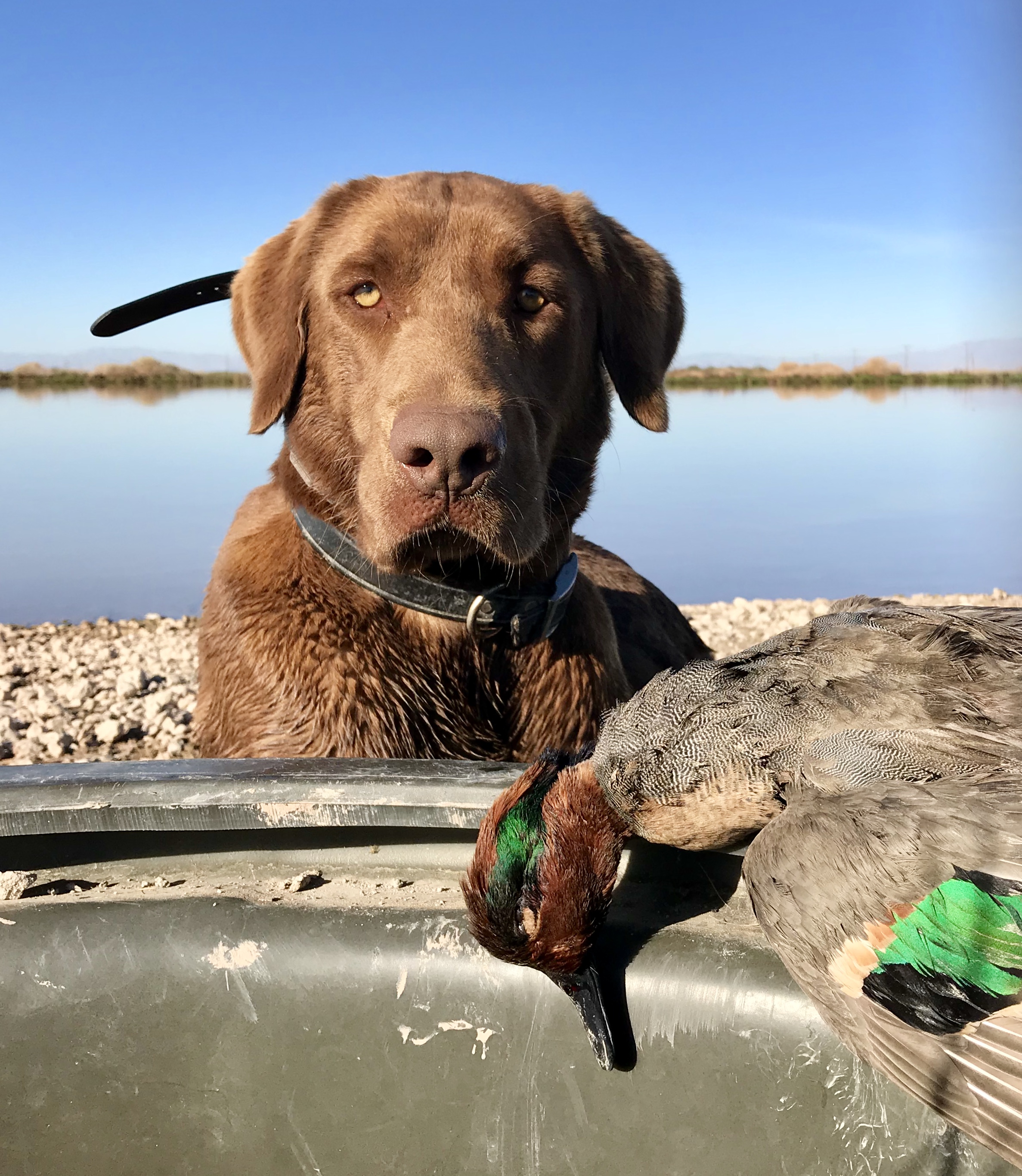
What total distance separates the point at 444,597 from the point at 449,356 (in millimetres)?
640

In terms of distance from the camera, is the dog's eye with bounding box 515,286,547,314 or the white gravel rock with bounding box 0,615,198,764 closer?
the dog's eye with bounding box 515,286,547,314

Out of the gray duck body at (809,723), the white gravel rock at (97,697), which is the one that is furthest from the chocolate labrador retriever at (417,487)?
the white gravel rock at (97,697)

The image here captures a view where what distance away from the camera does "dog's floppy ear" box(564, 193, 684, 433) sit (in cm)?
343

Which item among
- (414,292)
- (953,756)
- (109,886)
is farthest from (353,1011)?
(414,292)

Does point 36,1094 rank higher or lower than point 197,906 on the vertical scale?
lower

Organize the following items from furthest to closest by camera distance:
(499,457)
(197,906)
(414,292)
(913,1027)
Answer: (414,292) → (499,457) → (197,906) → (913,1027)

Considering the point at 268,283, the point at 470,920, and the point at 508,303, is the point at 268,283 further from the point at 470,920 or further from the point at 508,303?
the point at 470,920

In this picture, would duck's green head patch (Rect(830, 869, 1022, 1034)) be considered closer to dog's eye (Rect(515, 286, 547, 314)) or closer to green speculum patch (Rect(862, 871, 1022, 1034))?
green speculum patch (Rect(862, 871, 1022, 1034))

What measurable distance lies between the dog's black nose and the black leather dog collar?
401 millimetres

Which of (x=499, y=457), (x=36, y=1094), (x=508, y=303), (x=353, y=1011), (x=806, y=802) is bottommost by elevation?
(x=36, y=1094)

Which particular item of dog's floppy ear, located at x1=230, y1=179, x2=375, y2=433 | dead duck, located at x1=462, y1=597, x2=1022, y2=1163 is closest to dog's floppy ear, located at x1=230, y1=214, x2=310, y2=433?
dog's floppy ear, located at x1=230, y1=179, x2=375, y2=433

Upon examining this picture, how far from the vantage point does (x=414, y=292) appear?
9.80 ft

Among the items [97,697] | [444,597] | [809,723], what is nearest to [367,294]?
[444,597]

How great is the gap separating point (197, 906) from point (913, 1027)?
1.26 m
